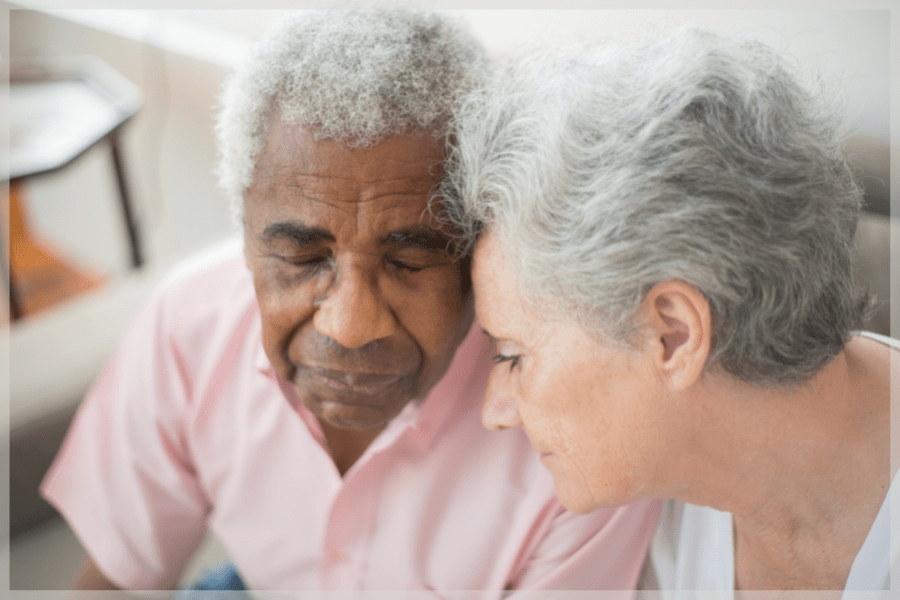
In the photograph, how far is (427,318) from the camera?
0.95 meters

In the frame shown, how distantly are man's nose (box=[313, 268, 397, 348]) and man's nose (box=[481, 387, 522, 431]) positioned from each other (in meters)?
0.19

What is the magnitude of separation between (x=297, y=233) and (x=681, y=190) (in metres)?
0.46

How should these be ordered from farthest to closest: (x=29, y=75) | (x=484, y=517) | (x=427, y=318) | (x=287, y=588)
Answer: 1. (x=29, y=75)
2. (x=287, y=588)
3. (x=484, y=517)
4. (x=427, y=318)

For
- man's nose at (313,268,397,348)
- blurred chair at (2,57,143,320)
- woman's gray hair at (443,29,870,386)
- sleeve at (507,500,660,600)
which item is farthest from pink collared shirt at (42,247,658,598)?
blurred chair at (2,57,143,320)

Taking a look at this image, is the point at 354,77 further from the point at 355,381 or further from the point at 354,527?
the point at 354,527

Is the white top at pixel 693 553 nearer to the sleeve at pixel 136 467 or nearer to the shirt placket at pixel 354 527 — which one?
the shirt placket at pixel 354 527

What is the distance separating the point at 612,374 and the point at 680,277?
15 cm

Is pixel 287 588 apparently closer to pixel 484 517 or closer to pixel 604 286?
pixel 484 517

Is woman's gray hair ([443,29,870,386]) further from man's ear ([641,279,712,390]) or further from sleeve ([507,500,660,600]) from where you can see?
sleeve ([507,500,660,600])

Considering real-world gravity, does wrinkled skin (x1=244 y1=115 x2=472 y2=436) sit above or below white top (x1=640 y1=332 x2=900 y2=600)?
above

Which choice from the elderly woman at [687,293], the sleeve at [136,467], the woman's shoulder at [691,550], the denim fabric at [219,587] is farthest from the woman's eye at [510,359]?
the denim fabric at [219,587]

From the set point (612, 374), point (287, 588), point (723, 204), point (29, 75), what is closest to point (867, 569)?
point (612, 374)

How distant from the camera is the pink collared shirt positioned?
111 cm

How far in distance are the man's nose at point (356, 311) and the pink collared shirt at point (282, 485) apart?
236 millimetres
